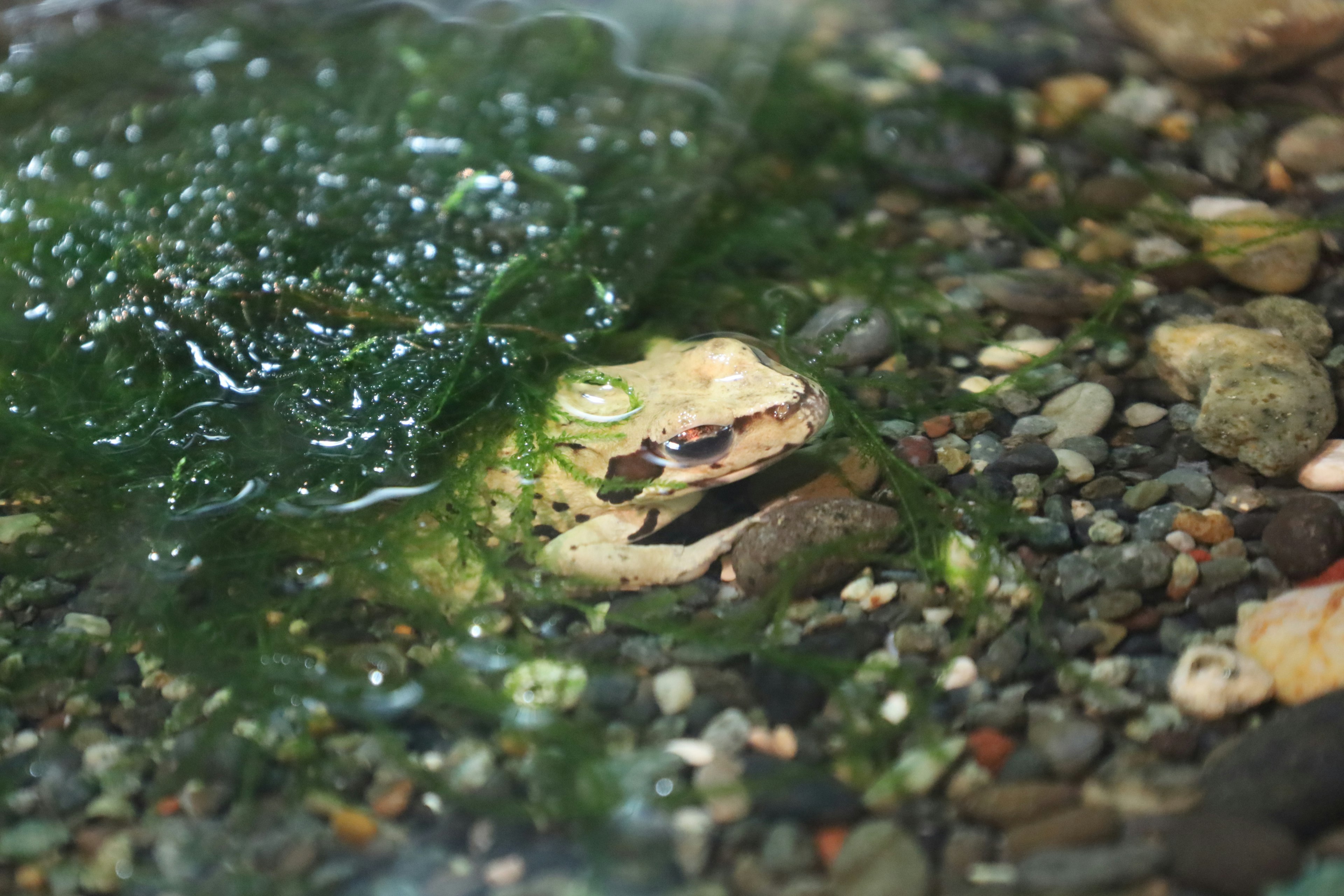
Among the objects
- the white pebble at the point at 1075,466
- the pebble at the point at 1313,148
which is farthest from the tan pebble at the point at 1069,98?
the white pebble at the point at 1075,466

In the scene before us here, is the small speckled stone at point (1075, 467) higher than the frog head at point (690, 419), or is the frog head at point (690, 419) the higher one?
the frog head at point (690, 419)

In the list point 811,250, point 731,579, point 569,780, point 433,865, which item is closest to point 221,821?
point 433,865

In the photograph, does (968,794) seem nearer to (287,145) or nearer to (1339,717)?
(1339,717)

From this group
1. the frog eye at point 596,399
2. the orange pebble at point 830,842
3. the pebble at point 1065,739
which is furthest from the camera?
the frog eye at point 596,399

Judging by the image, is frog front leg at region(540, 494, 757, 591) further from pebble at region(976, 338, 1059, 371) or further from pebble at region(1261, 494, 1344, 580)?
pebble at region(1261, 494, 1344, 580)

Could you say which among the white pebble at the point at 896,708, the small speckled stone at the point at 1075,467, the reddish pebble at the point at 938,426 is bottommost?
the white pebble at the point at 896,708

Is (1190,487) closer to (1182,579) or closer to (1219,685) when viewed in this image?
(1182,579)

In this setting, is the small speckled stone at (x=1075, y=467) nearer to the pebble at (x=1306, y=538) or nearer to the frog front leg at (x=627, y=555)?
the pebble at (x=1306, y=538)
